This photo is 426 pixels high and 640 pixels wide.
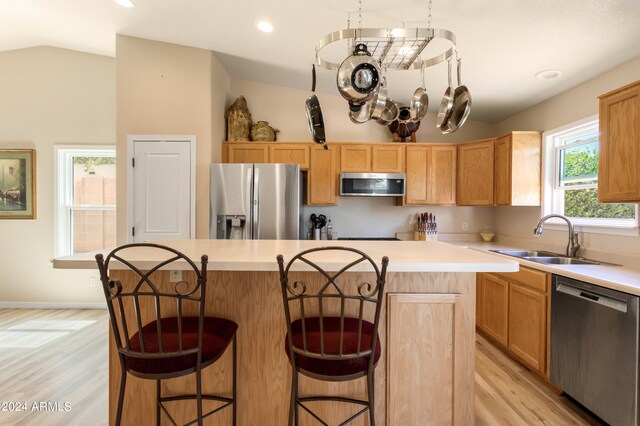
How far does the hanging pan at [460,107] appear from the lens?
1777mm

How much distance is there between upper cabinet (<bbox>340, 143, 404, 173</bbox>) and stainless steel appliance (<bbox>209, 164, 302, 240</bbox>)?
32.2 inches

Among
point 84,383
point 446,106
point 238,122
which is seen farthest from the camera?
point 238,122

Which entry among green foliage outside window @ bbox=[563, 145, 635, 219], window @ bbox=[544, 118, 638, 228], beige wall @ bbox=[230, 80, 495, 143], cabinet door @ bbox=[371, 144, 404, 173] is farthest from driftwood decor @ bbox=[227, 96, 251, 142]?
green foliage outside window @ bbox=[563, 145, 635, 219]

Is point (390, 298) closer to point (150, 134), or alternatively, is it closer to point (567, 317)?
point (567, 317)

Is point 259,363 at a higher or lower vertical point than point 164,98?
lower

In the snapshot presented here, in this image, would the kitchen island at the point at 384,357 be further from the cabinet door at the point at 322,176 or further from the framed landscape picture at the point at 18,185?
the framed landscape picture at the point at 18,185

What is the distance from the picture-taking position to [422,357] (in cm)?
161

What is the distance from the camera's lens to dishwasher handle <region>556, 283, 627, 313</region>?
1.74 meters

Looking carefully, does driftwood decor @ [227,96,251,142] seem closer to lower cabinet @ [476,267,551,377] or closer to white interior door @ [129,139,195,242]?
white interior door @ [129,139,195,242]

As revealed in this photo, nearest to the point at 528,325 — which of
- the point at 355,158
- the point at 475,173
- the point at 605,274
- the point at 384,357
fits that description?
the point at 605,274

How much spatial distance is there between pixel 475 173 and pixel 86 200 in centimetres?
507

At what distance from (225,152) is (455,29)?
266 centimetres

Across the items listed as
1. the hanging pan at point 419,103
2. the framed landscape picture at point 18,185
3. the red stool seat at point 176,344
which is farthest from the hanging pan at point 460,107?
the framed landscape picture at point 18,185

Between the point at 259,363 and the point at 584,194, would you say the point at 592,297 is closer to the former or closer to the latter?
the point at 584,194
